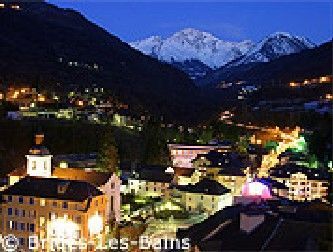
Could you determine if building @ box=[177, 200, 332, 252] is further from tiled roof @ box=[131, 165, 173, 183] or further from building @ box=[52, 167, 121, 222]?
tiled roof @ box=[131, 165, 173, 183]

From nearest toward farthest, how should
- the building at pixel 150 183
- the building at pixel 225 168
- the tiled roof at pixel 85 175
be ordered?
the tiled roof at pixel 85 175
the building at pixel 150 183
the building at pixel 225 168

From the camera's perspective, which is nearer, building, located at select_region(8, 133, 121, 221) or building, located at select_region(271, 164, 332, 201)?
building, located at select_region(8, 133, 121, 221)

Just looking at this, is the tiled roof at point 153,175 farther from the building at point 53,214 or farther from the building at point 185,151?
the building at point 185,151

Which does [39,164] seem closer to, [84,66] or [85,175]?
[85,175]

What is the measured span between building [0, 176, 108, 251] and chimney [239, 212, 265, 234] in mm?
9388

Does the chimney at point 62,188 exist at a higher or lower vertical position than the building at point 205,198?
higher

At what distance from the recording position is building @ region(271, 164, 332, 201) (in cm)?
4356

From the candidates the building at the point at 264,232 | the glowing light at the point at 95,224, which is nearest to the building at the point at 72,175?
the glowing light at the point at 95,224

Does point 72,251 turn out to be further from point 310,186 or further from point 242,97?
point 242,97

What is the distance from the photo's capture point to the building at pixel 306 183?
1715 inches

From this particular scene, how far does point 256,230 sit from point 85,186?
10959 millimetres

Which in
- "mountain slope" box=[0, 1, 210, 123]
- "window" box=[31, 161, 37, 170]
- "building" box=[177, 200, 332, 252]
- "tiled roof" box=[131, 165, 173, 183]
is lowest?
"building" box=[177, 200, 332, 252]

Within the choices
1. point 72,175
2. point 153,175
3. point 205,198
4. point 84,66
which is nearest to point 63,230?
point 72,175

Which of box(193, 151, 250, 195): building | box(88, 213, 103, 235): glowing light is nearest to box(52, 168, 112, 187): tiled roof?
box(88, 213, 103, 235): glowing light
